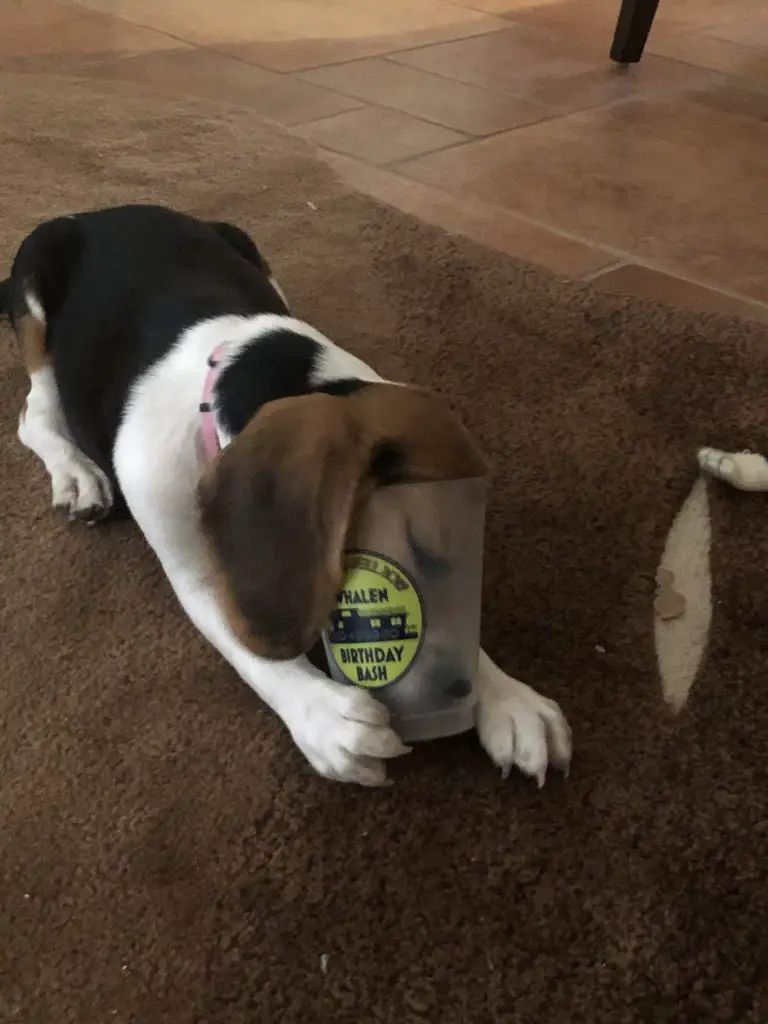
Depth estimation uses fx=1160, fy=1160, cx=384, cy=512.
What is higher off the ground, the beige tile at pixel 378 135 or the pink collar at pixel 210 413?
the pink collar at pixel 210 413

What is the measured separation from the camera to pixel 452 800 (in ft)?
4.77

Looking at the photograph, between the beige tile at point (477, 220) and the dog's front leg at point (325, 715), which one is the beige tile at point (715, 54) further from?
the dog's front leg at point (325, 715)

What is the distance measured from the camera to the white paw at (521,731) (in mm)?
1450

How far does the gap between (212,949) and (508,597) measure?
2.36 feet

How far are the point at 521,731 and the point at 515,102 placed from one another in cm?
318

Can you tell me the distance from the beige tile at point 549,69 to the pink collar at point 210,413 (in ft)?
9.29

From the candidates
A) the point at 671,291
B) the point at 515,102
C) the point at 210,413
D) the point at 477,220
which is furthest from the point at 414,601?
the point at 515,102

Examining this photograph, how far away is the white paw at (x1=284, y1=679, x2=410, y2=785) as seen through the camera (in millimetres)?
1335

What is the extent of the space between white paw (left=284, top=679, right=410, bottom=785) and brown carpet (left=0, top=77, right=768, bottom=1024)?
0.07 metres

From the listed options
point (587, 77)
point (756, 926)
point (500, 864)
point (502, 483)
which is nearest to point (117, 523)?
point (502, 483)

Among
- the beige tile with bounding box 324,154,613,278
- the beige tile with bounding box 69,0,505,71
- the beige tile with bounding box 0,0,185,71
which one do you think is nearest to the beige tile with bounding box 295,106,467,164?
the beige tile with bounding box 324,154,613,278

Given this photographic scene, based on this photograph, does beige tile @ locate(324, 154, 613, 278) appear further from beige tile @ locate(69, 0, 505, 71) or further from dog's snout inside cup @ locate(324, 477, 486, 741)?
dog's snout inside cup @ locate(324, 477, 486, 741)

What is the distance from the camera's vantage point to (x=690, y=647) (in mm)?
1705

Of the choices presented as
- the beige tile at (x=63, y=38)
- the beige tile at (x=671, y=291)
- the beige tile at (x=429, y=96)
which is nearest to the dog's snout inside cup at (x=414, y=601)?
the beige tile at (x=671, y=291)
